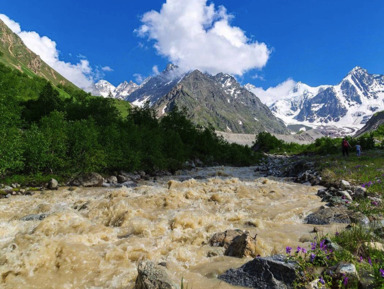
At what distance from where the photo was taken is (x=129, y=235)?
10039mm

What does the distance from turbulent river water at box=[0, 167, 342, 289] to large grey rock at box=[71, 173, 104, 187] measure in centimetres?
644

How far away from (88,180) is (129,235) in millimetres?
16331

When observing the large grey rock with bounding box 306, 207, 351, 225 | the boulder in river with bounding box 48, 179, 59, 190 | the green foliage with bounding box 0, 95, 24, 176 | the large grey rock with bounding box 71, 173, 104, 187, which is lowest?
the boulder in river with bounding box 48, 179, 59, 190

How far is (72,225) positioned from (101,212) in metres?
2.37

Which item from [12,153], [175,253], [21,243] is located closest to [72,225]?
[21,243]

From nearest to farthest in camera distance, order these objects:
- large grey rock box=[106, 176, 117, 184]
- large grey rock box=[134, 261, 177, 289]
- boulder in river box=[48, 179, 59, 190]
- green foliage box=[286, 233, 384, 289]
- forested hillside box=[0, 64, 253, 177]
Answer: green foliage box=[286, 233, 384, 289] < large grey rock box=[134, 261, 177, 289] < forested hillside box=[0, 64, 253, 177] < boulder in river box=[48, 179, 59, 190] < large grey rock box=[106, 176, 117, 184]

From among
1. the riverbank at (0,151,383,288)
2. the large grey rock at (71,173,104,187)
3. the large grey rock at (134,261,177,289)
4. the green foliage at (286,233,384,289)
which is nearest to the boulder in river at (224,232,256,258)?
the riverbank at (0,151,383,288)

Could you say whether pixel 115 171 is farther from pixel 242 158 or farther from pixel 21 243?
pixel 242 158

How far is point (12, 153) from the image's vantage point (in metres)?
19.0

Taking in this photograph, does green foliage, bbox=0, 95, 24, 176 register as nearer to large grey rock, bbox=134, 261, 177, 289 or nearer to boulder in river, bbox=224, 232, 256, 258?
large grey rock, bbox=134, 261, 177, 289

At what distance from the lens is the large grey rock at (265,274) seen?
523 centimetres

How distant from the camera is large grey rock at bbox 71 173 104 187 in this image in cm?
2394

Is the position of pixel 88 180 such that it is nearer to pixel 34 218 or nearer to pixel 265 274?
pixel 34 218

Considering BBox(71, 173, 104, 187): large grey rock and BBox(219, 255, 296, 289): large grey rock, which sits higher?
BBox(219, 255, 296, 289): large grey rock
